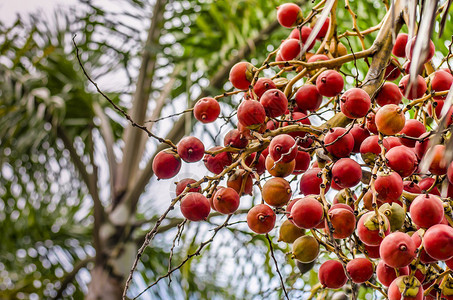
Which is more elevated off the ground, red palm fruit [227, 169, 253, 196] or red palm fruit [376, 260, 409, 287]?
red palm fruit [227, 169, 253, 196]

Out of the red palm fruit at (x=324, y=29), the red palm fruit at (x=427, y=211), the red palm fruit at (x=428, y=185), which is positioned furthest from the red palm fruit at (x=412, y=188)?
the red palm fruit at (x=324, y=29)

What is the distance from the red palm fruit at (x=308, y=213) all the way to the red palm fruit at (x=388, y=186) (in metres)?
0.07

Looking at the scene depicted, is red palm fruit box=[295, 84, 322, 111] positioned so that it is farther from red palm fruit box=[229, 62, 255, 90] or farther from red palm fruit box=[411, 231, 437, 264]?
red palm fruit box=[411, 231, 437, 264]

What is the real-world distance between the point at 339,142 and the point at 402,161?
8cm

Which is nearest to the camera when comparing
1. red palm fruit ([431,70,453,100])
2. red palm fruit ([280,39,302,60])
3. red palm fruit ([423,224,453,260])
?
red palm fruit ([423,224,453,260])

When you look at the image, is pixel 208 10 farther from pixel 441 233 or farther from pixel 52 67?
pixel 441 233

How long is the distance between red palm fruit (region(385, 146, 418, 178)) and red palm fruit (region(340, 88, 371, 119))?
2.6 inches

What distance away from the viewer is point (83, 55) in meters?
2.35

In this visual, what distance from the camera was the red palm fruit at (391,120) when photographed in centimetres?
60

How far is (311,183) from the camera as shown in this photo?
0.64 m

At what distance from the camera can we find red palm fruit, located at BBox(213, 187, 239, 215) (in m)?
0.62

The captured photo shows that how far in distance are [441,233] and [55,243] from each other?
208 centimetres

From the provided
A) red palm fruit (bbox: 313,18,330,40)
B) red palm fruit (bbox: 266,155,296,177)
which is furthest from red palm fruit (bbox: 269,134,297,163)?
red palm fruit (bbox: 313,18,330,40)

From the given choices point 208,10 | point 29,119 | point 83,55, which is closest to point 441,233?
point 208,10
